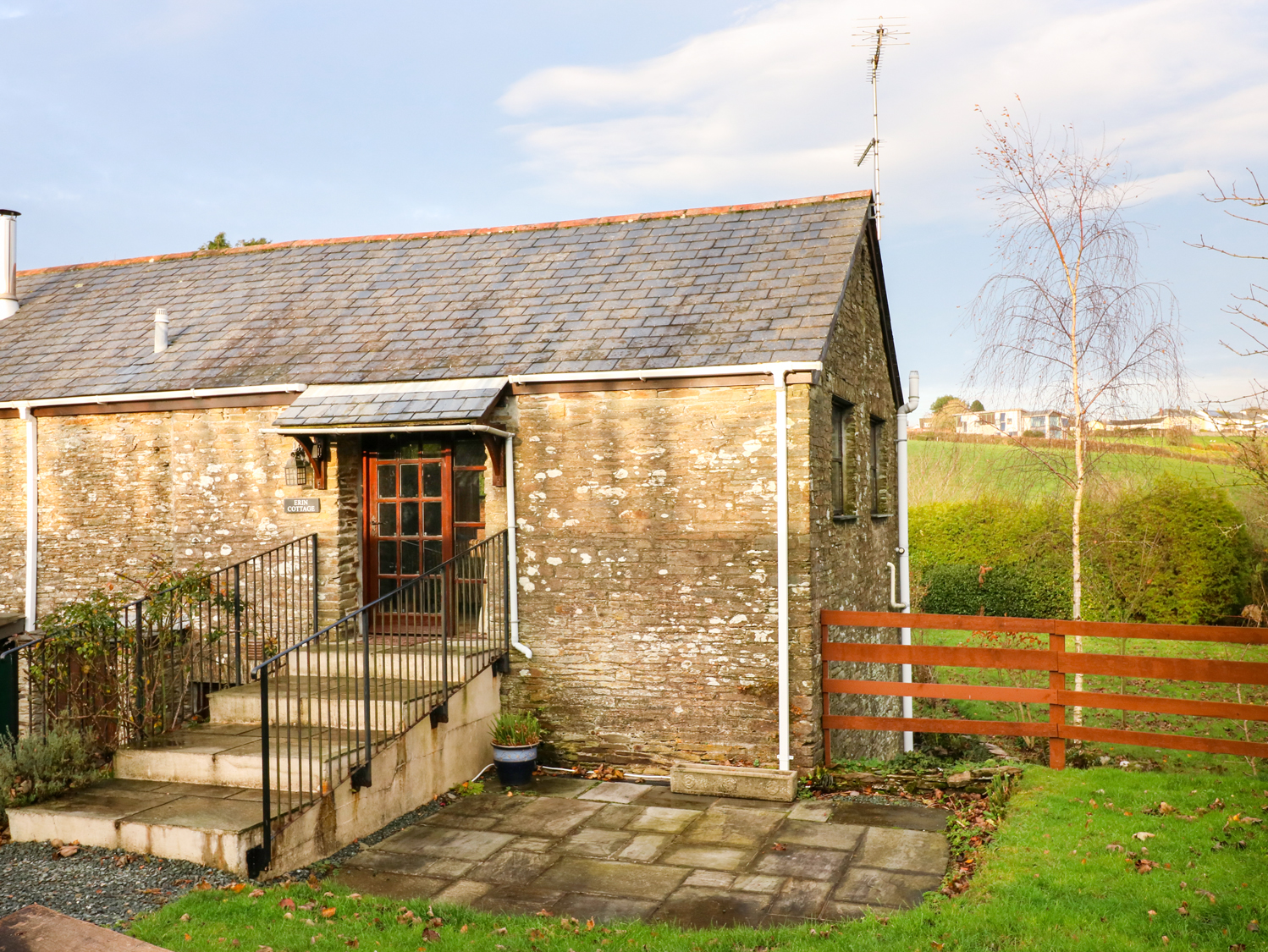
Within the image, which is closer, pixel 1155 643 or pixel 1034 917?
pixel 1034 917

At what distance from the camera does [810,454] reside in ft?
28.0

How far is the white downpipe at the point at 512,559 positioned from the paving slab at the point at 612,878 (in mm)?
2885

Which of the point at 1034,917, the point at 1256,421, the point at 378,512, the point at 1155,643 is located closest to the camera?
the point at 1034,917

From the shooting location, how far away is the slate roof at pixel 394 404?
8.85m

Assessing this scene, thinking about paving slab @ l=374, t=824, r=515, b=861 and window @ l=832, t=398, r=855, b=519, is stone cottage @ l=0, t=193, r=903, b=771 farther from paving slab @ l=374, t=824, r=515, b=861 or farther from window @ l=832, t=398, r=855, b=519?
paving slab @ l=374, t=824, r=515, b=861

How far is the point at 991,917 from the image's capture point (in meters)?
5.14

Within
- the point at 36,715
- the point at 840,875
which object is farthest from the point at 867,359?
the point at 36,715

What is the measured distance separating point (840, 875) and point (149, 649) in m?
6.71

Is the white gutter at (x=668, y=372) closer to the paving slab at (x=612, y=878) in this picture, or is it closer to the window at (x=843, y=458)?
the window at (x=843, y=458)

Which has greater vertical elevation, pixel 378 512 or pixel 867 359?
pixel 867 359

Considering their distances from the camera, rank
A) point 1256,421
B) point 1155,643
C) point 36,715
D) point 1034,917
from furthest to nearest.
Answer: point 1155,643
point 36,715
point 1256,421
point 1034,917

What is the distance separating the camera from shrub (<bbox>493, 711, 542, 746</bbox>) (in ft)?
28.1

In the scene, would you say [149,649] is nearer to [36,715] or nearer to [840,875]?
[36,715]

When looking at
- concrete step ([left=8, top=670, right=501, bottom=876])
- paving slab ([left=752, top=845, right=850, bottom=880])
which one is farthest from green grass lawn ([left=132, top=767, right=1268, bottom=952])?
paving slab ([left=752, top=845, right=850, bottom=880])
